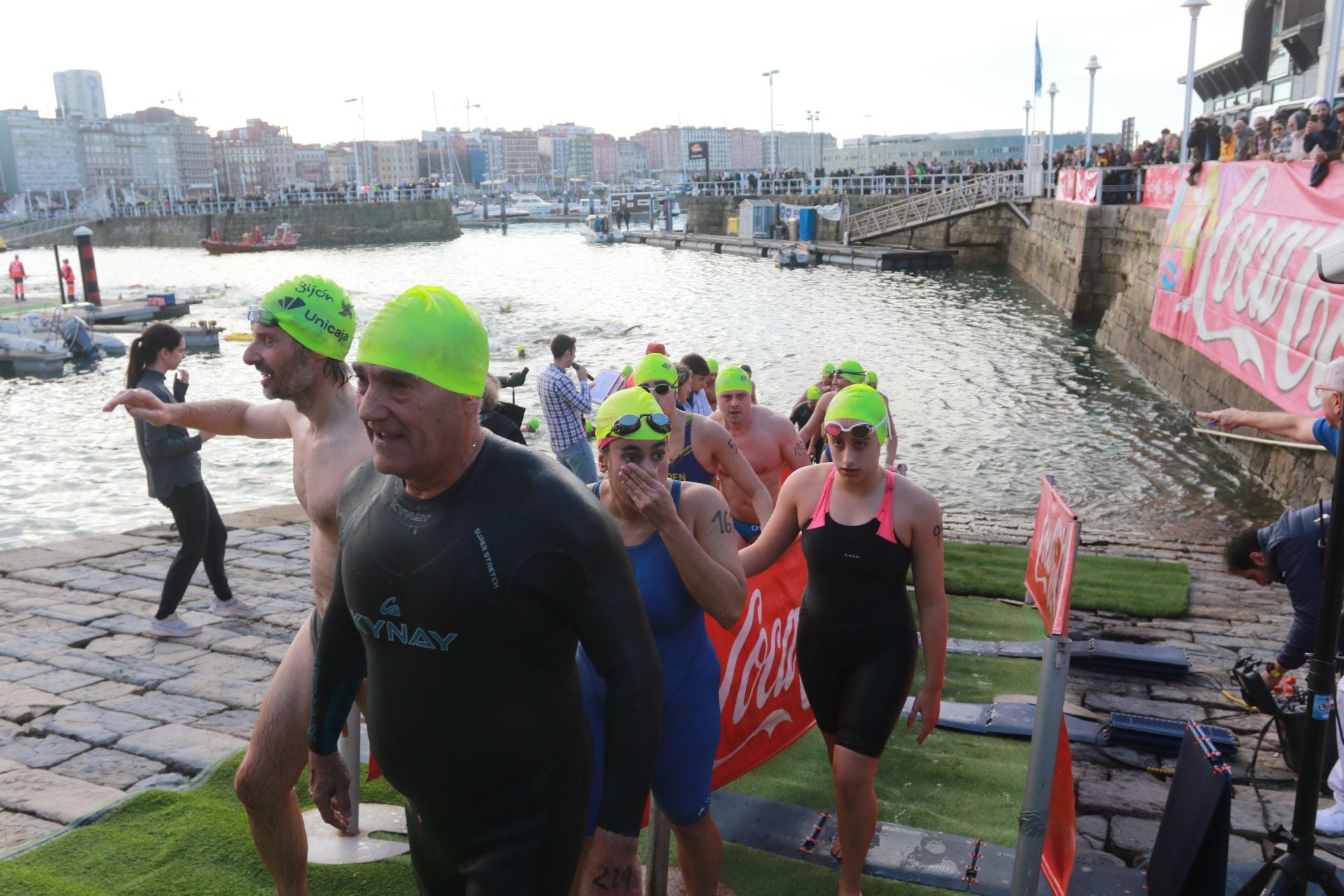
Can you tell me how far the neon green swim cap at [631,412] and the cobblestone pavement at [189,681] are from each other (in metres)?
2.95

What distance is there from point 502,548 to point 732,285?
1630 inches

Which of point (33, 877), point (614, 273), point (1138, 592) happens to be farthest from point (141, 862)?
point (614, 273)

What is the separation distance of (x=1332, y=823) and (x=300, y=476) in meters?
4.85

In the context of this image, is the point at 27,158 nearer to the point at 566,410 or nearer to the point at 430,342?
the point at 566,410

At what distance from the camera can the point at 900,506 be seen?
4.34 m

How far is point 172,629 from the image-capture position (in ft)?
24.0

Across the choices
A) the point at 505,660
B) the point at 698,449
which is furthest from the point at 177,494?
the point at 505,660

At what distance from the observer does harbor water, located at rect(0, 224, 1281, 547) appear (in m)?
14.8

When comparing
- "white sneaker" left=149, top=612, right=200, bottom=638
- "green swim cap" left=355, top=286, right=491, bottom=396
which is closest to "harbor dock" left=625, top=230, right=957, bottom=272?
"white sneaker" left=149, top=612, right=200, bottom=638

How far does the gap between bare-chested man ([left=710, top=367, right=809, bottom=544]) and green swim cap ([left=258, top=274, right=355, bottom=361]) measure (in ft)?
11.7

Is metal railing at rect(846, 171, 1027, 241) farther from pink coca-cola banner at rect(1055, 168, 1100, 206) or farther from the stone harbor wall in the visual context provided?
the stone harbor wall

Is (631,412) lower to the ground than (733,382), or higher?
higher

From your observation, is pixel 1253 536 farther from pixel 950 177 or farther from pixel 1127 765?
pixel 950 177

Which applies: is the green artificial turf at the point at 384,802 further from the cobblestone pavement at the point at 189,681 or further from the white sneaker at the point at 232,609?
the white sneaker at the point at 232,609
